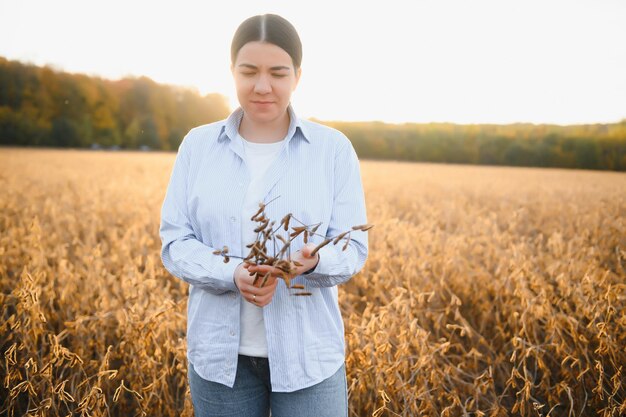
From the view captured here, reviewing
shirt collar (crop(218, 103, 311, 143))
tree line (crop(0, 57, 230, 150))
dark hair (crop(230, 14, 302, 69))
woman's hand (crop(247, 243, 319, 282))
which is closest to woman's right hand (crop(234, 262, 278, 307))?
woman's hand (crop(247, 243, 319, 282))

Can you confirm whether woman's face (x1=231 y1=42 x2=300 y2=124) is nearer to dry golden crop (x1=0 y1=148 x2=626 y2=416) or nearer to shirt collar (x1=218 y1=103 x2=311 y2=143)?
shirt collar (x1=218 y1=103 x2=311 y2=143)

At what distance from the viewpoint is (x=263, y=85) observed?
1.42 m

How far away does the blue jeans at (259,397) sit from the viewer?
150 centimetres

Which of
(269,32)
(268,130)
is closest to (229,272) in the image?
(268,130)

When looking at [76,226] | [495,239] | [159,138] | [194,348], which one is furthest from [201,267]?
[159,138]

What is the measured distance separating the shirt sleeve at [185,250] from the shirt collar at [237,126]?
6.4 inches

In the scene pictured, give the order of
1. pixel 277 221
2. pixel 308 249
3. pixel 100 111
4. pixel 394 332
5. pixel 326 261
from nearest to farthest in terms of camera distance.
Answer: pixel 308 249
pixel 326 261
pixel 277 221
pixel 394 332
pixel 100 111

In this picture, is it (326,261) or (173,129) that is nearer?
(326,261)

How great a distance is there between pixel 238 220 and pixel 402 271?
2.69 meters

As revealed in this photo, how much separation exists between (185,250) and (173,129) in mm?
50102

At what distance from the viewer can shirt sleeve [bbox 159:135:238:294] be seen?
1.40 metres

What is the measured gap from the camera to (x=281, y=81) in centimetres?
144

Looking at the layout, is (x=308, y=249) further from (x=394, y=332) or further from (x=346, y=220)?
(x=394, y=332)

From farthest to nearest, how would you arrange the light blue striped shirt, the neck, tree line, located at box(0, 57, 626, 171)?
tree line, located at box(0, 57, 626, 171), the neck, the light blue striped shirt
